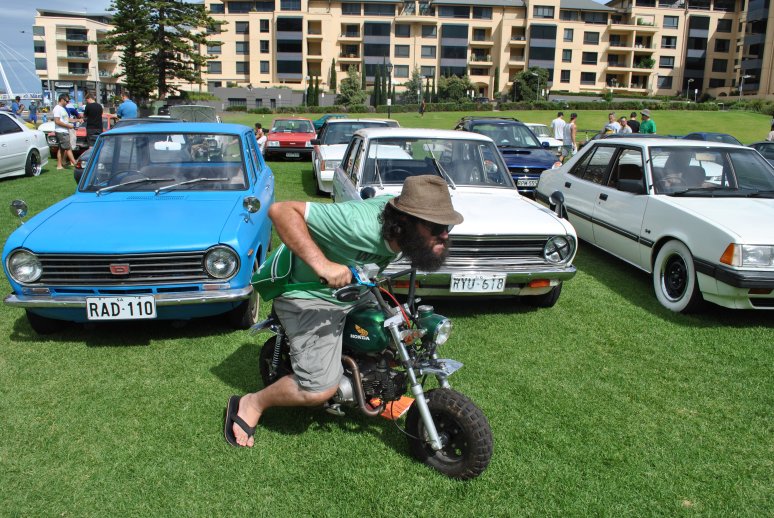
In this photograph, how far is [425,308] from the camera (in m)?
3.04

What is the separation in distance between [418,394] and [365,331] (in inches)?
17.5

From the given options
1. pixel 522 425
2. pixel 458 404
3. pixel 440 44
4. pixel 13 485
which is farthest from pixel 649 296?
pixel 440 44

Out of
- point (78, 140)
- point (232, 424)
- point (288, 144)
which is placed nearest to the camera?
point (232, 424)

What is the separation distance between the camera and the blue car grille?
14.4 feet

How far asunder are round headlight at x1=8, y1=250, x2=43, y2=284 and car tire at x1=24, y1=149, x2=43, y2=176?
10.8m

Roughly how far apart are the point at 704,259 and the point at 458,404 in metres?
3.59

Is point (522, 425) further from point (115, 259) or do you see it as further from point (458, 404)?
point (115, 259)

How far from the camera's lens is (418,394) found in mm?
2941

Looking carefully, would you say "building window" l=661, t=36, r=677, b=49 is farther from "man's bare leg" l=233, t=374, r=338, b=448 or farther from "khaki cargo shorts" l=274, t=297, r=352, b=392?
"man's bare leg" l=233, t=374, r=338, b=448

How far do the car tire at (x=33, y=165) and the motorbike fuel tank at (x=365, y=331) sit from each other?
521 inches

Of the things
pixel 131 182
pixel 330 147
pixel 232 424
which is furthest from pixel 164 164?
pixel 330 147

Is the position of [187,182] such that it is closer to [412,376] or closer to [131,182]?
[131,182]

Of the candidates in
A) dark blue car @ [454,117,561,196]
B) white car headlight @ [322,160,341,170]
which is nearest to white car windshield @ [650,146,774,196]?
dark blue car @ [454,117,561,196]

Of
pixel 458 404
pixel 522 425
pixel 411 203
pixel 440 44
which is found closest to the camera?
pixel 411 203
